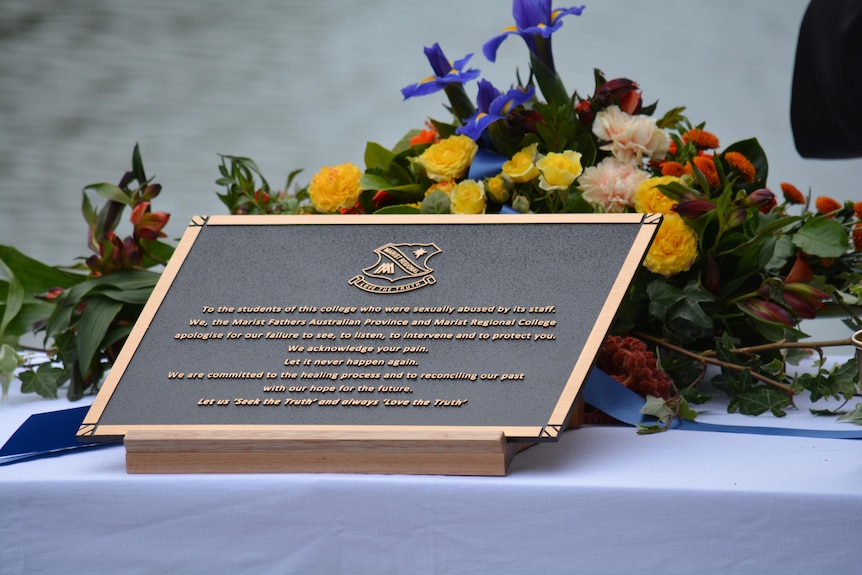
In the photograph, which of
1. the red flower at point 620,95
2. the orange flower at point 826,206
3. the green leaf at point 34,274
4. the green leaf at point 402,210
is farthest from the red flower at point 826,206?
the green leaf at point 34,274

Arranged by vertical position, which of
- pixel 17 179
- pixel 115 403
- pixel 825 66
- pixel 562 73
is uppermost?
pixel 825 66

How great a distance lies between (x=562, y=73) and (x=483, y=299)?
164 centimetres

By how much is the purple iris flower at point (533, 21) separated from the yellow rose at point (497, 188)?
0.13 m

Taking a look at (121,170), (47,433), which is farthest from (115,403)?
(121,170)

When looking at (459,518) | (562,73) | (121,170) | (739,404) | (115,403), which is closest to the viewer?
(459,518)

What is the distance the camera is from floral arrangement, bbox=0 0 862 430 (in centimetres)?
85

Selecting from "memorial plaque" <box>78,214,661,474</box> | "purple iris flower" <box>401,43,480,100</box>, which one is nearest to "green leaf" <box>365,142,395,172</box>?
"purple iris flower" <box>401,43,480,100</box>

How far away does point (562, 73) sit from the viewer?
2.27 m

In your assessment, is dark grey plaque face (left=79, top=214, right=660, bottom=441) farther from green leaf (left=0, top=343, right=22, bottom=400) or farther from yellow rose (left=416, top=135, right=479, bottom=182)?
green leaf (left=0, top=343, right=22, bottom=400)

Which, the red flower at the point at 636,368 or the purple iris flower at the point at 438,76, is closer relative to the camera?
the red flower at the point at 636,368

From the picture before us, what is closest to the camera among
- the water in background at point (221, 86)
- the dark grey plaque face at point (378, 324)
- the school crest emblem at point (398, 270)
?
the dark grey plaque face at point (378, 324)

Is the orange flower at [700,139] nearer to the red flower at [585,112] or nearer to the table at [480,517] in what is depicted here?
the red flower at [585,112]

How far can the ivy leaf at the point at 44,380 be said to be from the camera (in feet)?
3.33

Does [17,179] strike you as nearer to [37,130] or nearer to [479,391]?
[37,130]
